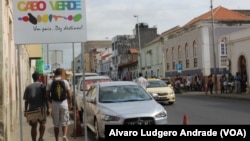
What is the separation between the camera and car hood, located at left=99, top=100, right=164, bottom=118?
10.5 metres

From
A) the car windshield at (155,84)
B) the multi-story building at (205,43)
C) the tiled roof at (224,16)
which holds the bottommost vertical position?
the car windshield at (155,84)

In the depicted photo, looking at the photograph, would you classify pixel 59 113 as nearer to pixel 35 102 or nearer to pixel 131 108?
pixel 35 102

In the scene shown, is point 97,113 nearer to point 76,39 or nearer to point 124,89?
point 124,89

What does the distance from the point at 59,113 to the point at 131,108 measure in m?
1.80

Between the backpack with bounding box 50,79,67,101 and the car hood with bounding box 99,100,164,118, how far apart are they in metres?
1.27

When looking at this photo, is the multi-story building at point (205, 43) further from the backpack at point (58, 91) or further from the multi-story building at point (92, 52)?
the multi-story building at point (92, 52)

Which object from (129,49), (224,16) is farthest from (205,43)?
(129,49)

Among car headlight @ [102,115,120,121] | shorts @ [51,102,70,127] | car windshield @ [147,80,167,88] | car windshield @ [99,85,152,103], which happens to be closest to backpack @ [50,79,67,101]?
shorts @ [51,102,70,127]

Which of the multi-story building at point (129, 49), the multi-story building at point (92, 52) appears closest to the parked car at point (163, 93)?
the multi-story building at point (129, 49)

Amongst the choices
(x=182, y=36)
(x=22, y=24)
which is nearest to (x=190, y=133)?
(x=22, y=24)

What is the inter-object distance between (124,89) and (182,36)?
41.3 metres

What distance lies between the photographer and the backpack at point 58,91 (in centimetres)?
1019

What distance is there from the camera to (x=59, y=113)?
10258 mm

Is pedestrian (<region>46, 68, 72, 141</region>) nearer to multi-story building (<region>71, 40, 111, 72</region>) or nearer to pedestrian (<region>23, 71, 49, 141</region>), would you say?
pedestrian (<region>23, 71, 49, 141</region>)
